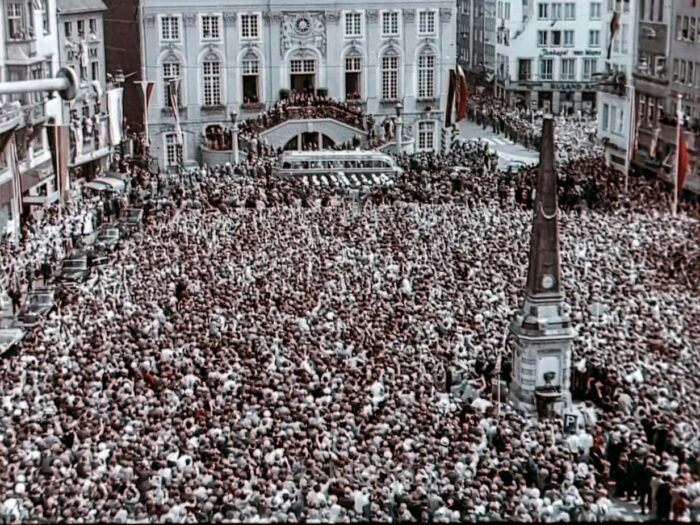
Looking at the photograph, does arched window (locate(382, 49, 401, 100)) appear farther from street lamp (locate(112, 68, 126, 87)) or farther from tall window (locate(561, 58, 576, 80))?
street lamp (locate(112, 68, 126, 87))

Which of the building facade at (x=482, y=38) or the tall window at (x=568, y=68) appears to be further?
the building facade at (x=482, y=38)

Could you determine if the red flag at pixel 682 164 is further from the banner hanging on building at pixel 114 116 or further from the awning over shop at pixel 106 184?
the awning over shop at pixel 106 184

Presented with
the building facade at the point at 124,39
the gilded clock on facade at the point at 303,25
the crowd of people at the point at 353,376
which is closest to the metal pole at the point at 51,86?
the crowd of people at the point at 353,376

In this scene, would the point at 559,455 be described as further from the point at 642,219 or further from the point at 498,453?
the point at 642,219

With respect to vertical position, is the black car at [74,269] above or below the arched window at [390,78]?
below

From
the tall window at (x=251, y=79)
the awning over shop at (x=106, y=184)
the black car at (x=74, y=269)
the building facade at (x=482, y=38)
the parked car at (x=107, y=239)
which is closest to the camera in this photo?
the black car at (x=74, y=269)

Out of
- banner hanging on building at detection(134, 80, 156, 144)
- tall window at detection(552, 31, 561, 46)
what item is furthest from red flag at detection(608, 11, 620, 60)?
tall window at detection(552, 31, 561, 46)

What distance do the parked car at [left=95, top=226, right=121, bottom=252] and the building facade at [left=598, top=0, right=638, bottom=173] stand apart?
17.5 metres

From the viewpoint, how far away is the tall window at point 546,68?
83312 mm

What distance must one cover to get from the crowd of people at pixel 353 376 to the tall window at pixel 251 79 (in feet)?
84.3

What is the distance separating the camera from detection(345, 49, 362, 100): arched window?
73312mm

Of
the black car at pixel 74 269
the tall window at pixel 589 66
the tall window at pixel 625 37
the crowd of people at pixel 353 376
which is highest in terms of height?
the tall window at pixel 625 37

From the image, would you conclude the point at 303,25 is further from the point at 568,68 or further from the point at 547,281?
the point at 547,281

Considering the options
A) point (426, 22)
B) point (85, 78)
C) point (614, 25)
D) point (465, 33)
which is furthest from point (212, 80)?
point (465, 33)
